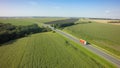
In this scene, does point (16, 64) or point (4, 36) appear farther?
point (4, 36)

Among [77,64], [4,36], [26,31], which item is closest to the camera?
[77,64]

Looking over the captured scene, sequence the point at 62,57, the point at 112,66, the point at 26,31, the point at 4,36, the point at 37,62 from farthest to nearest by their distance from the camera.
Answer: the point at 26,31 → the point at 4,36 → the point at 62,57 → the point at 37,62 → the point at 112,66

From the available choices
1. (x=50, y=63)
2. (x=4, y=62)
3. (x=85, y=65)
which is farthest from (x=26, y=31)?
(x=85, y=65)

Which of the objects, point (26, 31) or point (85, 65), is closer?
point (85, 65)

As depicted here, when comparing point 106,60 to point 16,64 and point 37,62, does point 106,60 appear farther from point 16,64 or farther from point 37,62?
point 16,64

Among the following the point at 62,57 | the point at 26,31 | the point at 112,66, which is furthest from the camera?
the point at 26,31

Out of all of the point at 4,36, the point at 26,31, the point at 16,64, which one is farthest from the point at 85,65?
the point at 26,31

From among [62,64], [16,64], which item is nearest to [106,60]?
[62,64]

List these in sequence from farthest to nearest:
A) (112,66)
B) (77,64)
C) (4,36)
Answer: (4,36) → (77,64) → (112,66)

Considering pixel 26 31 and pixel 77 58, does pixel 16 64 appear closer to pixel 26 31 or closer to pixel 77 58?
pixel 77 58
